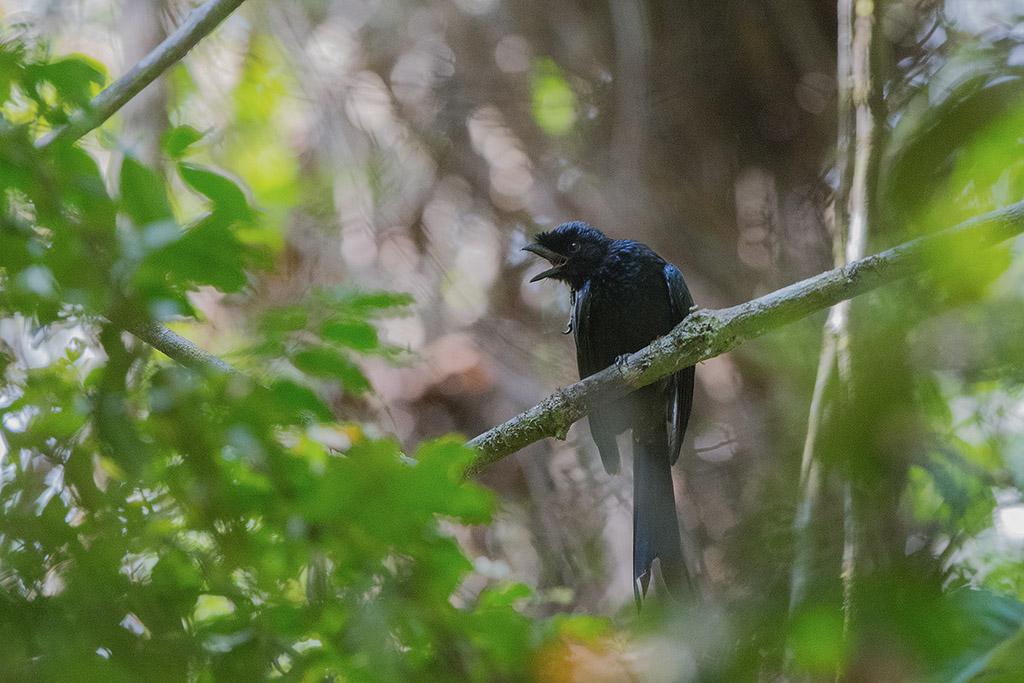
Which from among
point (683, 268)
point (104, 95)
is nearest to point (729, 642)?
point (104, 95)

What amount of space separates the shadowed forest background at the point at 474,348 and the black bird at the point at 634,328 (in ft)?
0.78

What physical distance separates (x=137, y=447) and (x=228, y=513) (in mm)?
91

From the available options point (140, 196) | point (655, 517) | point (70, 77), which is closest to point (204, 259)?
point (140, 196)

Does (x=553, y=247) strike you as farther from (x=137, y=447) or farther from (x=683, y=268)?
(x=137, y=447)

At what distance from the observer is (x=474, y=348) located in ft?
11.3

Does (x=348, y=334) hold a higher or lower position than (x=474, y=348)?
lower

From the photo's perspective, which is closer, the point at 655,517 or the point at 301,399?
the point at 301,399

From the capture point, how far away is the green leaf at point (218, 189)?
864 millimetres

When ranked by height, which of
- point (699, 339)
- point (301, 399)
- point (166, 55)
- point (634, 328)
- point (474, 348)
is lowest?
point (301, 399)

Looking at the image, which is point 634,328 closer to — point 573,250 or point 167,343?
point 573,250

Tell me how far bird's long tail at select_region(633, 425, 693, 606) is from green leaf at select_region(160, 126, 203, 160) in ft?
6.36

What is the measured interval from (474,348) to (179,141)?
2.45 meters

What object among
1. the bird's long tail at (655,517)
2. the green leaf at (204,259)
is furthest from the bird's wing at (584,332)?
the green leaf at (204,259)

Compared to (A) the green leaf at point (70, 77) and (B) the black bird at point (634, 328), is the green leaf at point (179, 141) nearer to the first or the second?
(A) the green leaf at point (70, 77)
